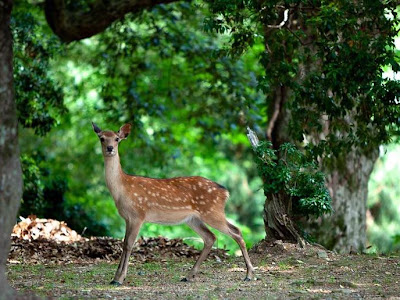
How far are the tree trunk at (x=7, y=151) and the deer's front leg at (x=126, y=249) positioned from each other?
1.85 meters

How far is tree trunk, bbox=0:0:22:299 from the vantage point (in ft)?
19.8

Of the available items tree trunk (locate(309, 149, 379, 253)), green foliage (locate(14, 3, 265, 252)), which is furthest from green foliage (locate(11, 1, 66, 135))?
tree trunk (locate(309, 149, 379, 253))

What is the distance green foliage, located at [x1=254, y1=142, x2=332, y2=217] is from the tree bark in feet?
9.50

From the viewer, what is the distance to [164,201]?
27.8 feet

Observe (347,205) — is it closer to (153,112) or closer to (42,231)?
(153,112)

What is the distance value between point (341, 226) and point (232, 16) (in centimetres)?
518

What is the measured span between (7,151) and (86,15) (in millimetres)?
5398

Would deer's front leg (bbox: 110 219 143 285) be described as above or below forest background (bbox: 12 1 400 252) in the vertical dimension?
below

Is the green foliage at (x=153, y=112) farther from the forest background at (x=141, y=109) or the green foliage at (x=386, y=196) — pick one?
the green foliage at (x=386, y=196)

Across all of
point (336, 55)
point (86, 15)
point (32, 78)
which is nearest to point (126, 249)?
point (336, 55)

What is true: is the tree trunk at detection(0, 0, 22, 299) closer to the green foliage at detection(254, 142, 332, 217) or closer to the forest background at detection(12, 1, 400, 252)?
the forest background at detection(12, 1, 400, 252)

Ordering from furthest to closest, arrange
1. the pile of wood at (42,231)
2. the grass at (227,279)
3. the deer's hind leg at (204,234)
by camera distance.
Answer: the pile of wood at (42,231) < the deer's hind leg at (204,234) < the grass at (227,279)

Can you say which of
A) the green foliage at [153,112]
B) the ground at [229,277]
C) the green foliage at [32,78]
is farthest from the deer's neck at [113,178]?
the green foliage at [32,78]

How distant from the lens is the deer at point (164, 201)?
27.2 feet
